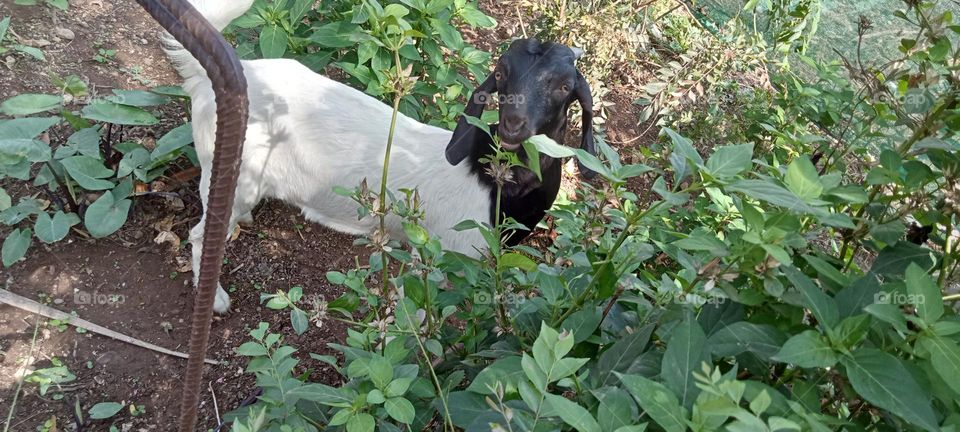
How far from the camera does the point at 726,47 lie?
483cm

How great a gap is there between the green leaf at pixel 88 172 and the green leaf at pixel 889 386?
3.29 meters

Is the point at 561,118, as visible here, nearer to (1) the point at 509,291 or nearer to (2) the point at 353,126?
(2) the point at 353,126

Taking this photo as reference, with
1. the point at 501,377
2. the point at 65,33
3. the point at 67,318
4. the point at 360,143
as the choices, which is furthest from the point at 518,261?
the point at 65,33

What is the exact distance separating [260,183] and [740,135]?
3113mm

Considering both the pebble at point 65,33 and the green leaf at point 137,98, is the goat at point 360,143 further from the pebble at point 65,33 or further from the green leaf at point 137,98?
the pebble at point 65,33

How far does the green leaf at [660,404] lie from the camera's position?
1.07m

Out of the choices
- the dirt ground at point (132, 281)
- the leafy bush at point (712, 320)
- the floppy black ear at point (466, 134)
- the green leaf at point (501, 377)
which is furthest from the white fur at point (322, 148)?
the green leaf at point (501, 377)

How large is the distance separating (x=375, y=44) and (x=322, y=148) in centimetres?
59

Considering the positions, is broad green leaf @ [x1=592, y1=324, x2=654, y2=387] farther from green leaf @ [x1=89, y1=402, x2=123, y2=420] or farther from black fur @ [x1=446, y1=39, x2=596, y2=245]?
green leaf @ [x1=89, y1=402, x2=123, y2=420]

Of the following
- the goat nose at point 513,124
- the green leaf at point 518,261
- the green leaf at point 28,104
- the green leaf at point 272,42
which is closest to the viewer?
the green leaf at point 518,261

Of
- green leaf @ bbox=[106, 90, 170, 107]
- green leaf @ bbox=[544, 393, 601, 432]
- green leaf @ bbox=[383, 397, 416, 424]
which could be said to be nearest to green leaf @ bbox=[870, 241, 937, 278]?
green leaf @ bbox=[544, 393, 601, 432]

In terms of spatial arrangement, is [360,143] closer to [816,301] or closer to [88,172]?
[88,172]

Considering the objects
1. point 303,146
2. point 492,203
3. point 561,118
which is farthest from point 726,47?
point 303,146

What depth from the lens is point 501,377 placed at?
1416mm
